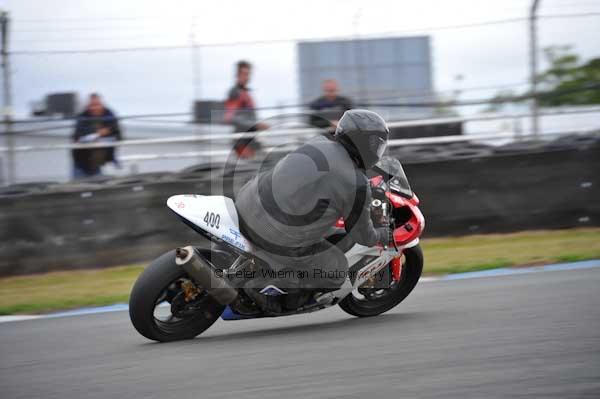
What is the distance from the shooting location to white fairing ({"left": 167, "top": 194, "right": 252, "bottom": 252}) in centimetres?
476

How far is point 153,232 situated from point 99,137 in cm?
169

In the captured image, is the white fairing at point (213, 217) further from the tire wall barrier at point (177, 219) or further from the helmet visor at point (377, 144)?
the tire wall barrier at point (177, 219)

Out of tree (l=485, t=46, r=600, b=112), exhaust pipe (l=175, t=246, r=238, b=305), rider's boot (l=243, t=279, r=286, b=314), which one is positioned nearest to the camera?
exhaust pipe (l=175, t=246, r=238, b=305)

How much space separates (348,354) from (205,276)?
1038mm

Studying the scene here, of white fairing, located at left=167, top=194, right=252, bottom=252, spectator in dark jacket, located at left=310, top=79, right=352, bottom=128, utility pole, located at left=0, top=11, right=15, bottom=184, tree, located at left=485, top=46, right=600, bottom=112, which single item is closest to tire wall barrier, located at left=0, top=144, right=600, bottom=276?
utility pole, located at left=0, top=11, right=15, bottom=184

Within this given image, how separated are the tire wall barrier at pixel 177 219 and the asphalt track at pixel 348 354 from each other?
213cm

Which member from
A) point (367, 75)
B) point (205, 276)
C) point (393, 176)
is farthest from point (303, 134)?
point (205, 276)

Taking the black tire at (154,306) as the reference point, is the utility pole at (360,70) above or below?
above

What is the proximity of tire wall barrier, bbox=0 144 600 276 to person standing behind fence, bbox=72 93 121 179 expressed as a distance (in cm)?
78

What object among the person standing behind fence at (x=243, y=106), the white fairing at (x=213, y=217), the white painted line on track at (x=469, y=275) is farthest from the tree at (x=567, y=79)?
the white fairing at (x=213, y=217)

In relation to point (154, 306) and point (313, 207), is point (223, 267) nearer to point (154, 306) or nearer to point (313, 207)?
point (154, 306)

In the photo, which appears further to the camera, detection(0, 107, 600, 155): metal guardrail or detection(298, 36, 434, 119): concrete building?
detection(298, 36, 434, 119): concrete building

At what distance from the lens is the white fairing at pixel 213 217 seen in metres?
4.76

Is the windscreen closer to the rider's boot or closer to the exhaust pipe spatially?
the rider's boot
